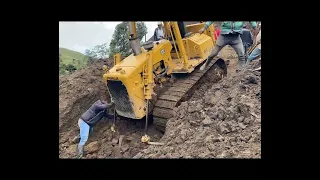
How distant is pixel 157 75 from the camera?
6.31 metres

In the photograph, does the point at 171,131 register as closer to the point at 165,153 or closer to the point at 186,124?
the point at 186,124

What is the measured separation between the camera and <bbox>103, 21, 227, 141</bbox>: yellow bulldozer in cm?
566

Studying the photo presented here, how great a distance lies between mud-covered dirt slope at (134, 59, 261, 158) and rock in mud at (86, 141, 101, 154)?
1348 millimetres

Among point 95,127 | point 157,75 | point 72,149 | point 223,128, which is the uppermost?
point 157,75

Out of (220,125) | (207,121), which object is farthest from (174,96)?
(220,125)

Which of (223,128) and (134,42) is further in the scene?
(134,42)

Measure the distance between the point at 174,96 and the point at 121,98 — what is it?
1.07m

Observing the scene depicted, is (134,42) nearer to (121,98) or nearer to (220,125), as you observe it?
(121,98)

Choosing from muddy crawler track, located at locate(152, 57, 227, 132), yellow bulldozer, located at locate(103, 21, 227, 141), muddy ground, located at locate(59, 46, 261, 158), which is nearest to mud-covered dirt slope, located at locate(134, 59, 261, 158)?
muddy ground, located at locate(59, 46, 261, 158)

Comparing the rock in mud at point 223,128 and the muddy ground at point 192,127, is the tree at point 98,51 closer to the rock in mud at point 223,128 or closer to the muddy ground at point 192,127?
the muddy ground at point 192,127

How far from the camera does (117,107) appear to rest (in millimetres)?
6047

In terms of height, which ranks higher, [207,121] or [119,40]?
[119,40]

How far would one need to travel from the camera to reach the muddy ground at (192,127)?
4199 mm

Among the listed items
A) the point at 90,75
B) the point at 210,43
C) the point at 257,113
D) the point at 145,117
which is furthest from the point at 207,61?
the point at 90,75
